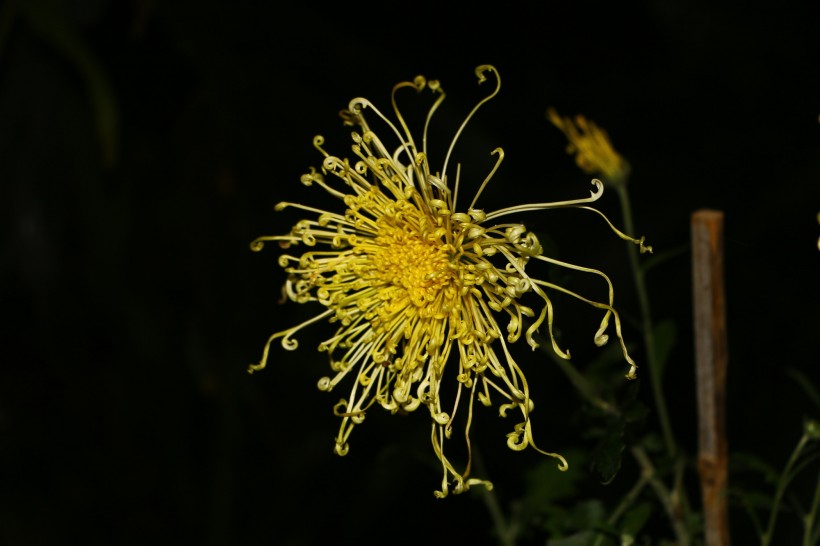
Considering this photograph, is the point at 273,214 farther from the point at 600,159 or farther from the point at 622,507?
the point at 622,507

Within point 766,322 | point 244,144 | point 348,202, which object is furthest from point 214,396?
point 348,202

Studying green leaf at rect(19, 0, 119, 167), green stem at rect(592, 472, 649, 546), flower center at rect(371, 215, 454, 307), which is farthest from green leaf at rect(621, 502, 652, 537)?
green leaf at rect(19, 0, 119, 167)

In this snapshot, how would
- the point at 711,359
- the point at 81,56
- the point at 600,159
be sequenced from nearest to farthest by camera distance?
the point at 711,359 → the point at 600,159 → the point at 81,56

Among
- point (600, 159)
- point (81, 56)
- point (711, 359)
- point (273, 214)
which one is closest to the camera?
point (711, 359)

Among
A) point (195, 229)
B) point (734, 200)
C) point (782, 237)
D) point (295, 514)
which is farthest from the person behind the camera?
point (195, 229)

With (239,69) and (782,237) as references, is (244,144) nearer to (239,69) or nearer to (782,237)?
(239,69)

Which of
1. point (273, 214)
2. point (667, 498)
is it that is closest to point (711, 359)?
point (667, 498)

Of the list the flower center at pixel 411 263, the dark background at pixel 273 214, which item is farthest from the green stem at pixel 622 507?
the dark background at pixel 273 214
